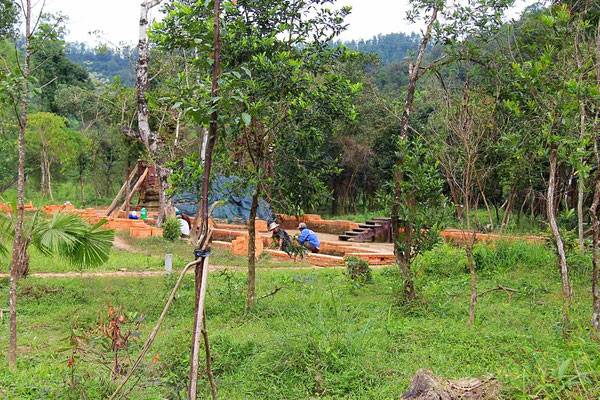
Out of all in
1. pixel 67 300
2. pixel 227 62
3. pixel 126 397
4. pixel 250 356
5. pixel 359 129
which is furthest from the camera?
pixel 359 129

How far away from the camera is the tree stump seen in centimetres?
340

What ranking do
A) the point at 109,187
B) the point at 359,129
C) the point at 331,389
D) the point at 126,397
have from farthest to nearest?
the point at 109,187 → the point at 359,129 → the point at 331,389 → the point at 126,397

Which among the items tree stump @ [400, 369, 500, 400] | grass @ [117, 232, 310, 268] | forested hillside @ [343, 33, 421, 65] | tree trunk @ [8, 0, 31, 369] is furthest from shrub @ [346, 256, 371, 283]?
forested hillside @ [343, 33, 421, 65]

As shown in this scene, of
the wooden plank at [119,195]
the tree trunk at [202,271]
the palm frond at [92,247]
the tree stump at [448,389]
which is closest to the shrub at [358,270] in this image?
the palm frond at [92,247]

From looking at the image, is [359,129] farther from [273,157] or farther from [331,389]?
[331,389]

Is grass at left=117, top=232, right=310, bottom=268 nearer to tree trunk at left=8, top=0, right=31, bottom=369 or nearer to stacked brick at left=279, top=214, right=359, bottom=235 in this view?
tree trunk at left=8, top=0, right=31, bottom=369

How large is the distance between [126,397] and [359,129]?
22.1 m

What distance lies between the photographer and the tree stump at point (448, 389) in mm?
3396

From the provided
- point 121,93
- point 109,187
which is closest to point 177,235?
point 121,93

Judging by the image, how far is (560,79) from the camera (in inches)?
222

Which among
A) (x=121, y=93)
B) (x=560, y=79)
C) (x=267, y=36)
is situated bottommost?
(x=560, y=79)

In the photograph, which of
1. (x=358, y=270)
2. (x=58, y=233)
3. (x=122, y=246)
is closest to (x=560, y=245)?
(x=358, y=270)

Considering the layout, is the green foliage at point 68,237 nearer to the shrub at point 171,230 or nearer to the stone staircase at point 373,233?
the shrub at point 171,230

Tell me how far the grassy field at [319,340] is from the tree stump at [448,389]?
0.32 feet
